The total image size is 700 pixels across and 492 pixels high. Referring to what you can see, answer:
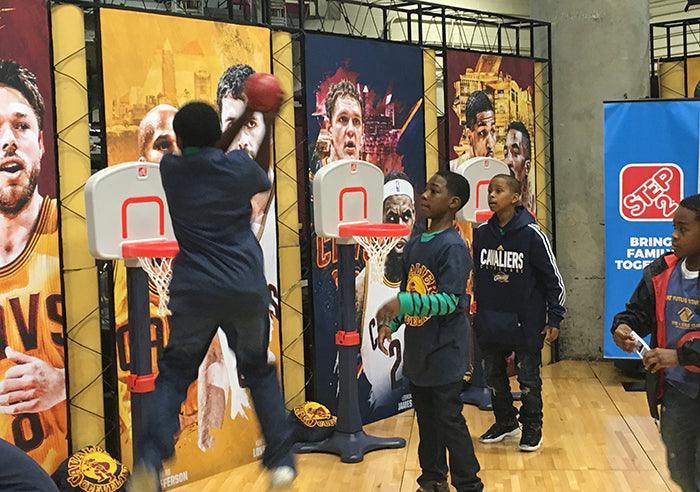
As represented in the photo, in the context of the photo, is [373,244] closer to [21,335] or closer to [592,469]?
[592,469]

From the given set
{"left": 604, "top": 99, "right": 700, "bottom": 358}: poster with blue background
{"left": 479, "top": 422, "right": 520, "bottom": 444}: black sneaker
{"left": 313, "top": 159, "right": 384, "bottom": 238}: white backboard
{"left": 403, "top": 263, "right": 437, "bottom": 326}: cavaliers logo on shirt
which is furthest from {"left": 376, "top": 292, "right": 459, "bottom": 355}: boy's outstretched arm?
{"left": 604, "top": 99, "right": 700, "bottom": 358}: poster with blue background

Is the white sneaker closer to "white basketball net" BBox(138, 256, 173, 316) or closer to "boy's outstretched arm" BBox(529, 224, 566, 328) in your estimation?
"white basketball net" BBox(138, 256, 173, 316)

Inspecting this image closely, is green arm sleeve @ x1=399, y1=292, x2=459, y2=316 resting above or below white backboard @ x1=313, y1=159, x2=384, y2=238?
below

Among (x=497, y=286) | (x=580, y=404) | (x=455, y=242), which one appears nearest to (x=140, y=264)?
(x=455, y=242)

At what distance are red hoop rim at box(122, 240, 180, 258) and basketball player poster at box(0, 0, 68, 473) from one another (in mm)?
1155

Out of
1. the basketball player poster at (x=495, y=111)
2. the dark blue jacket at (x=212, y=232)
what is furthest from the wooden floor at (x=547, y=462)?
the dark blue jacket at (x=212, y=232)

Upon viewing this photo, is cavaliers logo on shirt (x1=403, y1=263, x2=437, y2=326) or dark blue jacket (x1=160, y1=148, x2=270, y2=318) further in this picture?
cavaliers logo on shirt (x1=403, y1=263, x2=437, y2=326)

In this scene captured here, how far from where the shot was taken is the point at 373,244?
6.14m

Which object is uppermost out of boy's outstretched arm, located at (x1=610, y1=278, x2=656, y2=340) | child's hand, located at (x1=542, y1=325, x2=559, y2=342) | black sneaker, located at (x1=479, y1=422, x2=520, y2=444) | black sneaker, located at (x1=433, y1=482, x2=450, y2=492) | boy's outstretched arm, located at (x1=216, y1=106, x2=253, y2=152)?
boy's outstretched arm, located at (x1=216, y1=106, x2=253, y2=152)

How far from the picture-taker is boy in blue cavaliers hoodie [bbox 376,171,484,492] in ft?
12.9

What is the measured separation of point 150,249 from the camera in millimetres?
3260

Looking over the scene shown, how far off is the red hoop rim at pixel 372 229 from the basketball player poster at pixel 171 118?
26.8 inches

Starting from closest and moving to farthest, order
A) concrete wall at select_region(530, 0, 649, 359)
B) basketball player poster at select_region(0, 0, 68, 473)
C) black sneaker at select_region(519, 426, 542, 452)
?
basketball player poster at select_region(0, 0, 68, 473), black sneaker at select_region(519, 426, 542, 452), concrete wall at select_region(530, 0, 649, 359)

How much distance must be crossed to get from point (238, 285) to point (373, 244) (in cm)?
343
